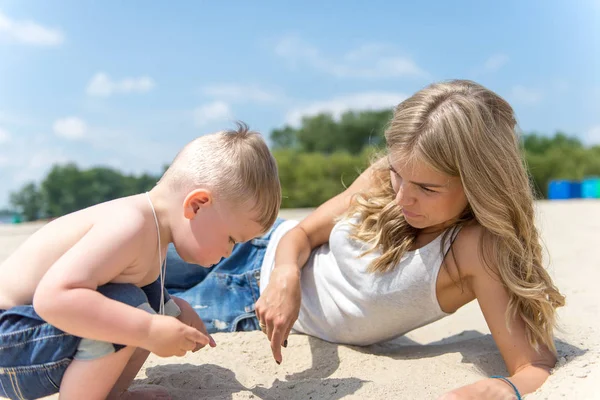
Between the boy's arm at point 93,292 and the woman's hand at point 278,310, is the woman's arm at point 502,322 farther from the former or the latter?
the boy's arm at point 93,292

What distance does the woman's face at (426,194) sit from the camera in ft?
6.89

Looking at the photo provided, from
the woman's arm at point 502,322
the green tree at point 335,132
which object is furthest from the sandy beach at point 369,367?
the green tree at point 335,132

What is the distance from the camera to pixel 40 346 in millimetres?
1731

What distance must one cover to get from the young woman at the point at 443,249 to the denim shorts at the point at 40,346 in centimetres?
66

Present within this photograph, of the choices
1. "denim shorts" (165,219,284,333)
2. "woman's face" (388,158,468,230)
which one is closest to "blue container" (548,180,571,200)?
"denim shorts" (165,219,284,333)

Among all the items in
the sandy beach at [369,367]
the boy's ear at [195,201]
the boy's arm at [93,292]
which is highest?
the boy's ear at [195,201]

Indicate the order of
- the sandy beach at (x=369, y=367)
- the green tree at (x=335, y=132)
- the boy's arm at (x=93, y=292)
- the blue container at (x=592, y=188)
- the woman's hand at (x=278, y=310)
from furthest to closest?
the green tree at (x=335, y=132) < the blue container at (x=592, y=188) < the woman's hand at (x=278, y=310) < the sandy beach at (x=369, y=367) < the boy's arm at (x=93, y=292)

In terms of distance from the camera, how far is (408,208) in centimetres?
219

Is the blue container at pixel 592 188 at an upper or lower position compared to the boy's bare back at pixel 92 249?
lower

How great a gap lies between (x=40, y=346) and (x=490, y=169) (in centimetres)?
166

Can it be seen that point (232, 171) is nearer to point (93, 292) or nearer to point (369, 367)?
point (93, 292)

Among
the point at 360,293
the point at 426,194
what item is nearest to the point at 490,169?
the point at 426,194

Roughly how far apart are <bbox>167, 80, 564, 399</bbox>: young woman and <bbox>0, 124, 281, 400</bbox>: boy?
1.62 feet

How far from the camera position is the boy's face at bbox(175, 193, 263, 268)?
1892 mm
